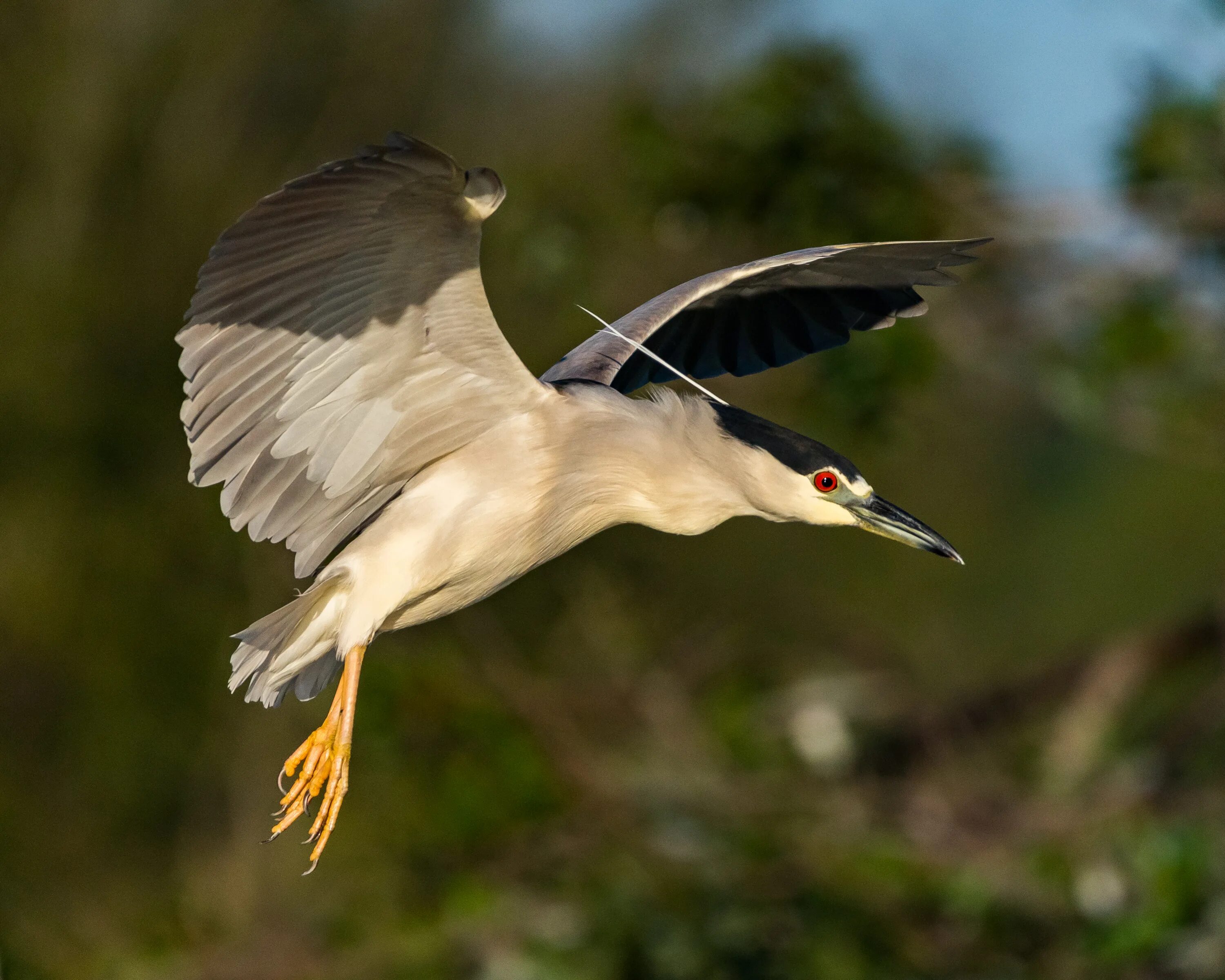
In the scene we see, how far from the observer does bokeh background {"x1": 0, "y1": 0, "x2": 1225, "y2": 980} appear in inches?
186

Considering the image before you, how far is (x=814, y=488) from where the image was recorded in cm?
259

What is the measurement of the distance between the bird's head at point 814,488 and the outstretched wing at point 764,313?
0.33 metres

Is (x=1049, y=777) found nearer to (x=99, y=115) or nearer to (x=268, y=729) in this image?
(x=268, y=729)

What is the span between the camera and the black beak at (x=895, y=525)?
103 inches

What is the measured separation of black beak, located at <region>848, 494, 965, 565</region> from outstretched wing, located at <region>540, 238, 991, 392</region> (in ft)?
1.32

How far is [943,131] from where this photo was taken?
5070mm

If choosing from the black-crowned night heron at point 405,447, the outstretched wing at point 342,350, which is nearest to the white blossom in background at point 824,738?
the black-crowned night heron at point 405,447

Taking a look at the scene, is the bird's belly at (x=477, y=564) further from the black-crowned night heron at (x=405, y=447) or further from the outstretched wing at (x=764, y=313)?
the outstretched wing at (x=764, y=313)

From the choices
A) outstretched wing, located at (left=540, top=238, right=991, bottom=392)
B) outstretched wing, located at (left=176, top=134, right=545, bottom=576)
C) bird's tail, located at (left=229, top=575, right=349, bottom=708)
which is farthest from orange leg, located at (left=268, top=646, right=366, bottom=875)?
outstretched wing, located at (left=540, top=238, right=991, bottom=392)

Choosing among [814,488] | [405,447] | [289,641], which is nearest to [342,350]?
[405,447]

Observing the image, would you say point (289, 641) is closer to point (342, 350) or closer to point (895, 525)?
point (342, 350)

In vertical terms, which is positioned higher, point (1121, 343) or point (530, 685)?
point (1121, 343)

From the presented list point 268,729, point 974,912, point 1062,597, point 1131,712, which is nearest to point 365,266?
point 974,912

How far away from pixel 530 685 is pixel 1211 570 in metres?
4.34
